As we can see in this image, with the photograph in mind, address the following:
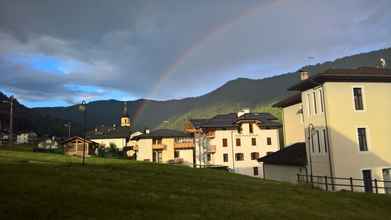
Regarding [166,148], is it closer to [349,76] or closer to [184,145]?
[184,145]

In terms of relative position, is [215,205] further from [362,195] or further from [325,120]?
[325,120]

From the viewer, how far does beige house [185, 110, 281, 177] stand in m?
65.4

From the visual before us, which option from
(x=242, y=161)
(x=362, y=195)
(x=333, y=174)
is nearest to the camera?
(x=362, y=195)

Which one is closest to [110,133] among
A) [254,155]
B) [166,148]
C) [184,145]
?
[166,148]

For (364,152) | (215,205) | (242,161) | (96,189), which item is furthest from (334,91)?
(242,161)

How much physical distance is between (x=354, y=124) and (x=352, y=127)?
0.33 metres

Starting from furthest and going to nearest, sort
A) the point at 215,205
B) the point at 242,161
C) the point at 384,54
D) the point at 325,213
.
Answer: the point at 384,54 < the point at 242,161 < the point at 325,213 < the point at 215,205

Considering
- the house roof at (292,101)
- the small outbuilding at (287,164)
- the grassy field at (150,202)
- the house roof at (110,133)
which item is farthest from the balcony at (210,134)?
the grassy field at (150,202)

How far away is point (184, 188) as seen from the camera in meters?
17.0

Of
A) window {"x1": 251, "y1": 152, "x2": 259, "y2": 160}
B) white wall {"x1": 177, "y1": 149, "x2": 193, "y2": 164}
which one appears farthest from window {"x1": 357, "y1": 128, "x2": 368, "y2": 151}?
white wall {"x1": 177, "y1": 149, "x2": 193, "y2": 164}

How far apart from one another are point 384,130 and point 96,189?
86.6ft

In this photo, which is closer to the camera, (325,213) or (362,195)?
(325,213)

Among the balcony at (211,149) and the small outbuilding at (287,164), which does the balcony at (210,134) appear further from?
the small outbuilding at (287,164)

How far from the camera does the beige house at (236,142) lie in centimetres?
6544
